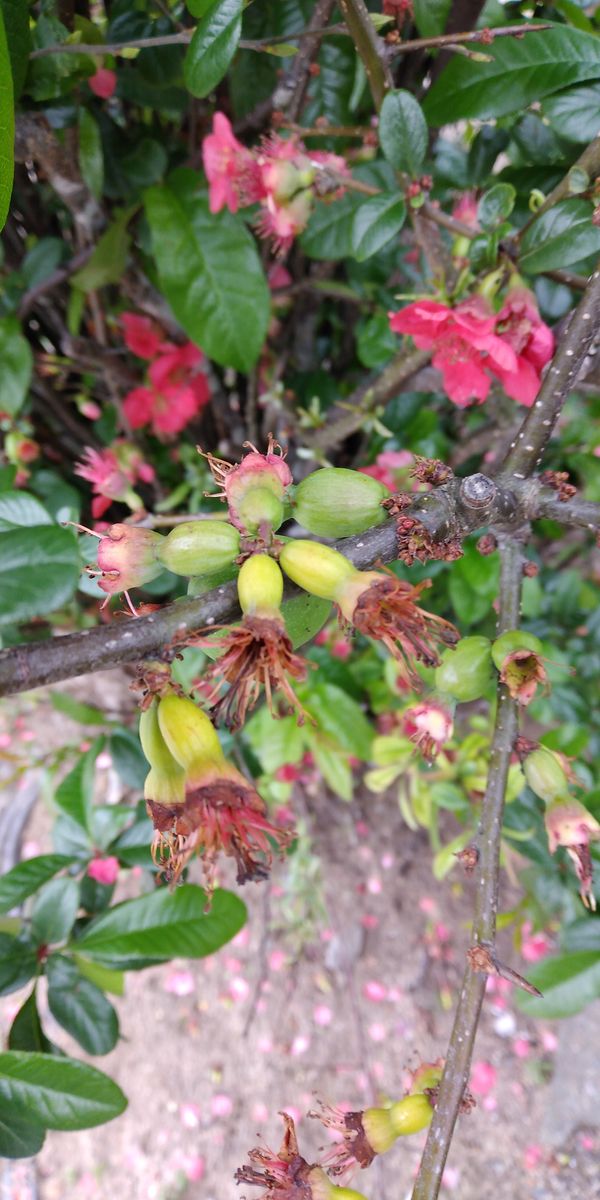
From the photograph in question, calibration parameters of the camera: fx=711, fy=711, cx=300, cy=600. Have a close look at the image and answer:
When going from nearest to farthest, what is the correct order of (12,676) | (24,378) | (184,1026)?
(12,676)
(24,378)
(184,1026)

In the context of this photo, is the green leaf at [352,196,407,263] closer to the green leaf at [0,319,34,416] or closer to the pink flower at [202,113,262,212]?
the pink flower at [202,113,262,212]

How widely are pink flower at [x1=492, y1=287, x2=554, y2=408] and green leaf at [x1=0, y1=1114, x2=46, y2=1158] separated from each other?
55cm

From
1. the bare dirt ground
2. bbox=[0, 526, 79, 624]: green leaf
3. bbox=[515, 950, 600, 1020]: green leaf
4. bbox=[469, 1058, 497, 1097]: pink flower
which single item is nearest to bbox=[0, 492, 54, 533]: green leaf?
bbox=[0, 526, 79, 624]: green leaf

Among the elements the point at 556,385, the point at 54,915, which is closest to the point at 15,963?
the point at 54,915

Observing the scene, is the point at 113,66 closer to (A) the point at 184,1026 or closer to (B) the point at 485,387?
(B) the point at 485,387

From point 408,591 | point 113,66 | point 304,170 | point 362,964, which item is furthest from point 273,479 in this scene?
point 362,964

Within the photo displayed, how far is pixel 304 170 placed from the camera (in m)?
0.54

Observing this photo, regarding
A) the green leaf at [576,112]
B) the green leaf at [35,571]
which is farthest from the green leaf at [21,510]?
the green leaf at [576,112]

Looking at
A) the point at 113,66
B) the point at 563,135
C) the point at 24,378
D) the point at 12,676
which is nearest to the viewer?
the point at 12,676

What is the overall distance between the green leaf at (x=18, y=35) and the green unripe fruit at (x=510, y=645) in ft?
1.45

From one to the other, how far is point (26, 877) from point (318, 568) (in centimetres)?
42

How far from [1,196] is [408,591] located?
241 millimetres

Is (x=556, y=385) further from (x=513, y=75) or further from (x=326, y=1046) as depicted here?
(x=326, y=1046)

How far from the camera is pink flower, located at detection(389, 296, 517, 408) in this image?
0.43m
